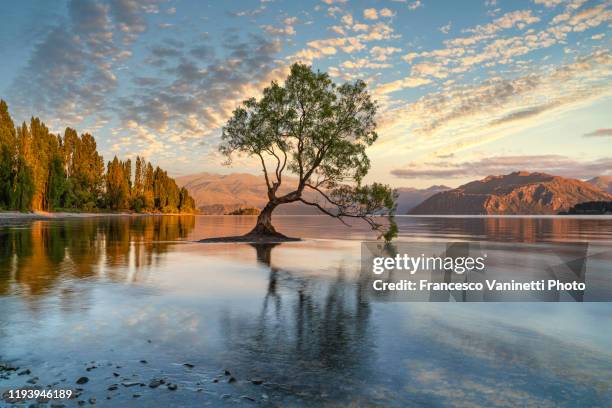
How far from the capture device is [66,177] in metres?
114

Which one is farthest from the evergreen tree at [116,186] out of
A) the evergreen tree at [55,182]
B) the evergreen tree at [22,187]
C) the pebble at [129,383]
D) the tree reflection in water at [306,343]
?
the pebble at [129,383]

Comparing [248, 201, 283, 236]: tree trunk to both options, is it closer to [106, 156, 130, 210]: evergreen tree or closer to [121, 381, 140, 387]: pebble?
[121, 381, 140, 387]: pebble

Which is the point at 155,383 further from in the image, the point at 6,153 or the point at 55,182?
the point at 55,182

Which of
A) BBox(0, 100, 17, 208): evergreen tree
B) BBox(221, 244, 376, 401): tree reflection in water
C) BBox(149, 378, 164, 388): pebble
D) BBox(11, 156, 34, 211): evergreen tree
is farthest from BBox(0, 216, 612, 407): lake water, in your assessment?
BBox(0, 100, 17, 208): evergreen tree

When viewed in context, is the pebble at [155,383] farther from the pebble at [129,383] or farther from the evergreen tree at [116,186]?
the evergreen tree at [116,186]

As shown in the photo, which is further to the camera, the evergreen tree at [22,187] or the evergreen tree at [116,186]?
the evergreen tree at [116,186]

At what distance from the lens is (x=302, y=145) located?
40.7 metres

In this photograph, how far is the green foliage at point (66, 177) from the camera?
279 feet

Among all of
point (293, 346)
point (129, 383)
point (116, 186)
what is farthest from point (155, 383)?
point (116, 186)

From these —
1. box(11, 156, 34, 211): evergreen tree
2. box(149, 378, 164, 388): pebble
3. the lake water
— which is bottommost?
the lake water

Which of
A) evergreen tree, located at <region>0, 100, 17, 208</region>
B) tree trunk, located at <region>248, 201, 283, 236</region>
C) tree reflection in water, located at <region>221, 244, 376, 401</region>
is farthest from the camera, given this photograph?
evergreen tree, located at <region>0, 100, 17, 208</region>

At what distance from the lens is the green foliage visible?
8494 centimetres

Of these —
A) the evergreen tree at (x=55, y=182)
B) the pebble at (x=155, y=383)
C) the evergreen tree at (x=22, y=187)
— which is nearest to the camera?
the pebble at (x=155, y=383)

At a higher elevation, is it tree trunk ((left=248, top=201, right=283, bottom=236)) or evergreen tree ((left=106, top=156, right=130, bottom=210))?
evergreen tree ((left=106, top=156, right=130, bottom=210))
